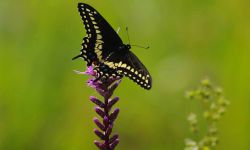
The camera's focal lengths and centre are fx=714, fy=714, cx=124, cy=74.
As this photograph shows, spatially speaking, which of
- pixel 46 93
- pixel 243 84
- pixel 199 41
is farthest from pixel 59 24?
pixel 243 84

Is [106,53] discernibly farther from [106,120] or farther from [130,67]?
[106,120]

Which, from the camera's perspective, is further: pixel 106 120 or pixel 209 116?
pixel 209 116

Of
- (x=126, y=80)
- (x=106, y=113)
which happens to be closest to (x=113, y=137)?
(x=106, y=113)

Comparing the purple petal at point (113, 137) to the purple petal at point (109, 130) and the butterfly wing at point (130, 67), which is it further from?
the butterfly wing at point (130, 67)

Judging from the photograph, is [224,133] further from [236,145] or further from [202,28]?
[202,28]

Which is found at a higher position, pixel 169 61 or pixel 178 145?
pixel 169 61

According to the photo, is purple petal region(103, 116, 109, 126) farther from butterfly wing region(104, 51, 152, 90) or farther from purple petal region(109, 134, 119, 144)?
butterfly wing region(104, 51, 152, 90)
